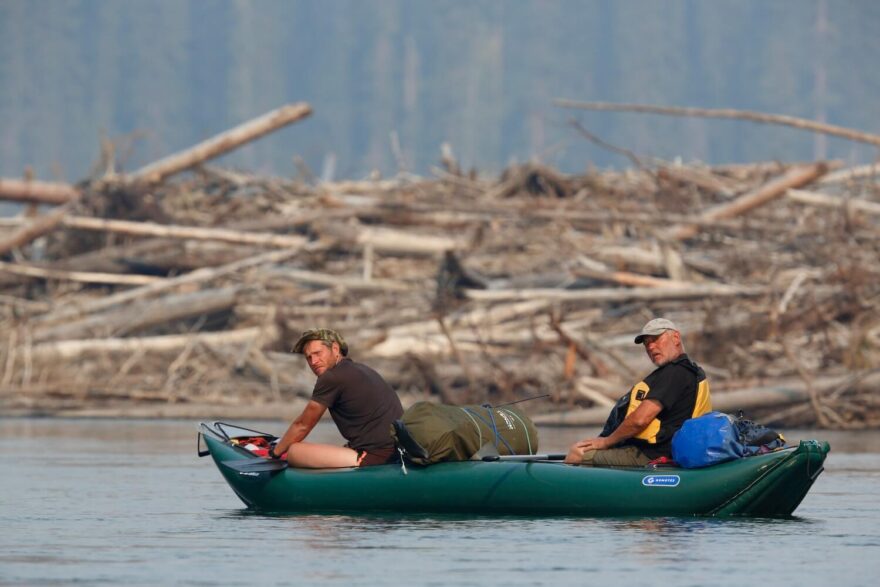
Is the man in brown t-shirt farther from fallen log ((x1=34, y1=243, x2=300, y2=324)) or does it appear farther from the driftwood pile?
fallen log ((x1=34, y1=243, x2=300, y2=324))

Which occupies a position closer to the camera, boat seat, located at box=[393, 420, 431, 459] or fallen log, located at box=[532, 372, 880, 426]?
boat seat, located at box=[393, 420, 431, 459]

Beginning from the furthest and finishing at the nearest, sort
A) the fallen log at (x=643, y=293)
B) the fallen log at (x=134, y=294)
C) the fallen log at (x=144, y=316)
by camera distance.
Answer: the fallen log at (x=134, y=294) < the fallen log at (x=144, y=316) < the fallen log at (x=643, y=293)

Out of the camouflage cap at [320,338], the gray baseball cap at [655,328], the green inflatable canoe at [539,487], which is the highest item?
the gray baseball cap at [655,328]

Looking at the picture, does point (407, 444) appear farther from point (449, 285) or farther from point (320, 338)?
point (449, 285)

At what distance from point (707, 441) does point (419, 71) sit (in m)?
98.6

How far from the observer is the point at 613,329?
87.9 ft

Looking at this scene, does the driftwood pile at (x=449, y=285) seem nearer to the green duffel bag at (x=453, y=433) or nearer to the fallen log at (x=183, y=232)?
the fallen log at (x=183, y=232)

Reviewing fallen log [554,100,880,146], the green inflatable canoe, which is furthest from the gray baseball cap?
fallen log [554,100,880,146]

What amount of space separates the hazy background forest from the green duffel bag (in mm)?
86448

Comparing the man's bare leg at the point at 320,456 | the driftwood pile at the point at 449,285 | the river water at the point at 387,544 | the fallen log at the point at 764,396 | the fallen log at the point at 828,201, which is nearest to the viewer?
the river water at the point at 387,544

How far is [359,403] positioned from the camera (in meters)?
14.6

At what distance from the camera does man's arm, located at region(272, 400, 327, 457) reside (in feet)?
47.6

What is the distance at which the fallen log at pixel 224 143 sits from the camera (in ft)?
99.3

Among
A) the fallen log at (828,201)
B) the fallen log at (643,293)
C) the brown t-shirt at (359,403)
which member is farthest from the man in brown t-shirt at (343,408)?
the fallen log at (828,201)
